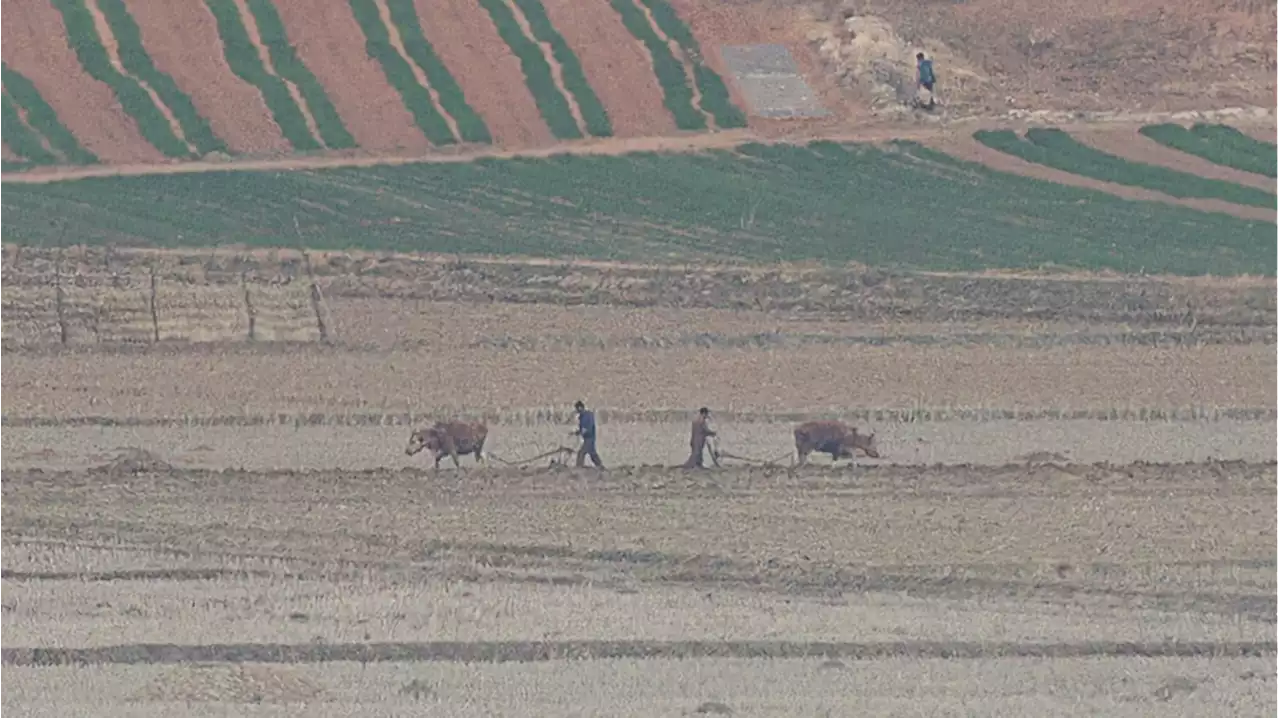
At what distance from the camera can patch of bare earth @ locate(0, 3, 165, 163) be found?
29828mm

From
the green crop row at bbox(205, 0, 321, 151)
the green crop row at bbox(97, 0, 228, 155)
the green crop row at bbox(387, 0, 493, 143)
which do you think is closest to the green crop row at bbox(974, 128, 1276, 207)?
the green crop row at bbox(387, 0, 493, 143)

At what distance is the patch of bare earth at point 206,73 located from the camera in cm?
3019

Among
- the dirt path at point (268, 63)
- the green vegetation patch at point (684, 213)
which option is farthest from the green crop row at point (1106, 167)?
the dirt path at point (268, 63)

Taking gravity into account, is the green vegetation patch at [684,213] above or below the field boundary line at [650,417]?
above

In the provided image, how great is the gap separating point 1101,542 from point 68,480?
8485mm

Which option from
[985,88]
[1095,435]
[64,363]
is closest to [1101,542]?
[1095,435]

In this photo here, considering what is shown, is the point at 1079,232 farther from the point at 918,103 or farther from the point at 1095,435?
the point at 1095,435

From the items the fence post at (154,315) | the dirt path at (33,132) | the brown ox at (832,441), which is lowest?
the brown ox at (832,441)

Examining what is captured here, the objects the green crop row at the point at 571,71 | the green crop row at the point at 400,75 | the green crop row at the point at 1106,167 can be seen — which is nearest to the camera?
the green crop row at the point at 1106,167

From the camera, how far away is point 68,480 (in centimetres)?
1978

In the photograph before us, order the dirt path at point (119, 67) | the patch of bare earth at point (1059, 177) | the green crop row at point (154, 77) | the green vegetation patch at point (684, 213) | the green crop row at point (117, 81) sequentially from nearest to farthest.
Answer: the green vegetation patch at point (684, 213) < the patch of bare earth at point (1059, 177) < the green crop row at point (117, 81) < the green crop row at point (154, 77) < the dirt path at point (119, 67)

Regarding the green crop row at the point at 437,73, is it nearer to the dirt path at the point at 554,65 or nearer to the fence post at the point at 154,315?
the dirt path at the point at 554,65

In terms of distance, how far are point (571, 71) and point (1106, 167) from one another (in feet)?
24.0

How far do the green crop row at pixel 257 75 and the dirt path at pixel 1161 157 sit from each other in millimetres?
10093
